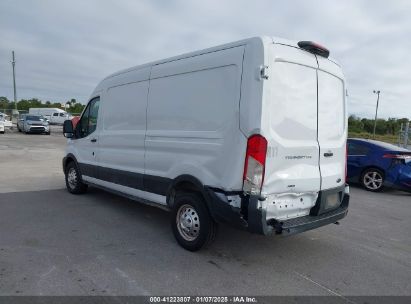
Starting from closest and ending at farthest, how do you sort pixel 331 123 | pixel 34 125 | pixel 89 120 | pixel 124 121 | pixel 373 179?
pixel 331 123 → pixel 124 121 → pixel 89 120 → pixel 373 179 → pixel 34 125

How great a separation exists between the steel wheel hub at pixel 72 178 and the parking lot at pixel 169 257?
988mm

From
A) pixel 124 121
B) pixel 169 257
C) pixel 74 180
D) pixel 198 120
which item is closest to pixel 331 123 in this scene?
pixel 198 120

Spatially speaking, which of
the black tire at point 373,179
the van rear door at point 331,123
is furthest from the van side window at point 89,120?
the black tire at point 373,179

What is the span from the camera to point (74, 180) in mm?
7621

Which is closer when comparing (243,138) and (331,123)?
(243,138)

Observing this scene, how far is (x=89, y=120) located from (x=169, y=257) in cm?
385

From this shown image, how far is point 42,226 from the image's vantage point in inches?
209

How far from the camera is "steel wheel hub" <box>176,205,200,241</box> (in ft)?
14.6

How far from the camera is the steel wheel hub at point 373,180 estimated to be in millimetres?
9312

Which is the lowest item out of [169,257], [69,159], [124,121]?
[169,257]

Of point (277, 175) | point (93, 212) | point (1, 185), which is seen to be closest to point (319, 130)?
point (277, 175)

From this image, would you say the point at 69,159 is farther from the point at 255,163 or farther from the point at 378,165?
the point at 378,165

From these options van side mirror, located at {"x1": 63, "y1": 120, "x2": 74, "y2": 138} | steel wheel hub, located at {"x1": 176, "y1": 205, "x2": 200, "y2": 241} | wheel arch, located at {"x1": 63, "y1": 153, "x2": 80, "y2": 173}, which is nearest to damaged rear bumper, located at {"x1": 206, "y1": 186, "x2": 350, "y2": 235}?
steel wheel hub, located at {"x1": 176, "y1": 205, "x2": 200, "y2": 241}

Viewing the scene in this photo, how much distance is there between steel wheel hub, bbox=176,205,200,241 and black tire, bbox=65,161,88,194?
3.50m
